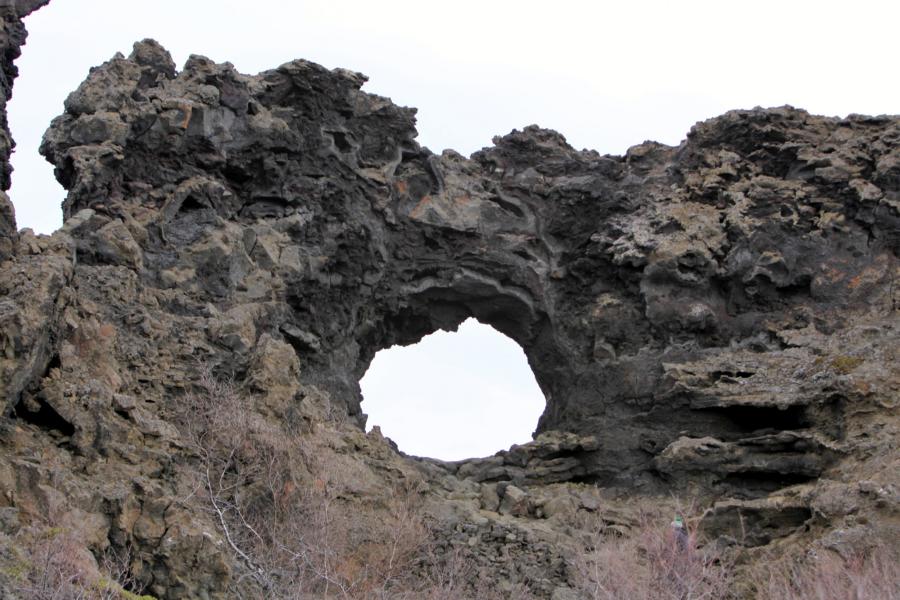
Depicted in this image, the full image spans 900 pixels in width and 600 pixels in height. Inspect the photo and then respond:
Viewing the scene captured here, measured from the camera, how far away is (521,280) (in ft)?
89.7

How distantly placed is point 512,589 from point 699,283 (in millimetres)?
9466

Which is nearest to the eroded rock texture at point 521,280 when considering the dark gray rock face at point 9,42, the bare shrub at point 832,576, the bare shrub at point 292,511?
the bare shrub at point 292,511

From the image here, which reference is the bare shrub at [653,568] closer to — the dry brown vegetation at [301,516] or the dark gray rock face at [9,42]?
the dry brown vegetation at [301,516]

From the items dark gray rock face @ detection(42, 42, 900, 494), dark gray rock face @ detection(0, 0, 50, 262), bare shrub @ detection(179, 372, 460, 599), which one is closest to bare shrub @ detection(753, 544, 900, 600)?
dark gray rock face @ detection(42, 42, 900, 494)

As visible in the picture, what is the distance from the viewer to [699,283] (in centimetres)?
2606

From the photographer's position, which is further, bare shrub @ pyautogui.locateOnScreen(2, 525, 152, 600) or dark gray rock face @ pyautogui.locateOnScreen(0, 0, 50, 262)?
dark gray rock face @ pyautogui.locateOnScreen(0, 0, 50, 262)

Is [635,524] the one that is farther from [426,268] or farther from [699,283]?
[426,268]

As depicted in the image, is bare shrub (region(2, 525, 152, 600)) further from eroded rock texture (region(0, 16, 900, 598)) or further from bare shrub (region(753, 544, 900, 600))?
bare shrub (region(753, 544, 900, 600))

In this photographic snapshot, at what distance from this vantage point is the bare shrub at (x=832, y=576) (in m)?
15.5

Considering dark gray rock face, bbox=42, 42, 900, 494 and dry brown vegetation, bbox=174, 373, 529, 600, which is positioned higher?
dark gray rock face, bbox=42, 42, 900, 494

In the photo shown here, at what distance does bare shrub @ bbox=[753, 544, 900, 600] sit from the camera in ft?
50.9

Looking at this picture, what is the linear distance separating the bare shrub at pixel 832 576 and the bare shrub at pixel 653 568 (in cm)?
68

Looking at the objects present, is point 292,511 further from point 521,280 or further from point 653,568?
point 521,280

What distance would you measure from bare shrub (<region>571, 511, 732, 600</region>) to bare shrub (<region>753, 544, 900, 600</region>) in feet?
2.23
